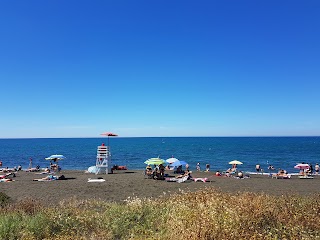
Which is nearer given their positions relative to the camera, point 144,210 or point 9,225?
point 9,225

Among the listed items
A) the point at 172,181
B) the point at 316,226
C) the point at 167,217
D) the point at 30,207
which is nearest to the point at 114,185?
the point at 172,181

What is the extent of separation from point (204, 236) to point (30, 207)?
23.3 feet

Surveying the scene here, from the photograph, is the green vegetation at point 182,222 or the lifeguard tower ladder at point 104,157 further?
the lifeguard tower ladder at point 104,157

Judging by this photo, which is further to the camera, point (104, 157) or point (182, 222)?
point (104, 157)

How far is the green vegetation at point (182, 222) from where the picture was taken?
603cm

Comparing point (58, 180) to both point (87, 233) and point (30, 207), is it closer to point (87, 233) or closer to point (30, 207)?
point (30, 207)

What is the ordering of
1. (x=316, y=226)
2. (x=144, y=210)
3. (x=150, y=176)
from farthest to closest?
(x=150, y=176)
(x=144, y=210)
(x=316, y=226)

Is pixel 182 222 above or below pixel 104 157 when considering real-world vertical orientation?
above

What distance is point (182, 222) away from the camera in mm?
6480

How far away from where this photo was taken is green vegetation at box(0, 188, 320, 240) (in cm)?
603

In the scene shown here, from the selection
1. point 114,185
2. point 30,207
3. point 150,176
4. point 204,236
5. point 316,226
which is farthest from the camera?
point 150,176

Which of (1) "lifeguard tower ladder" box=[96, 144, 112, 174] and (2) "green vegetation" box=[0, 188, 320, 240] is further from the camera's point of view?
(1) "lifeguard tower ladder" box=[96, 144, 112, 174]

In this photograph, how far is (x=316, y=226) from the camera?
7.19 metres

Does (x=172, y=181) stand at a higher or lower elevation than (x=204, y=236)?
lower
